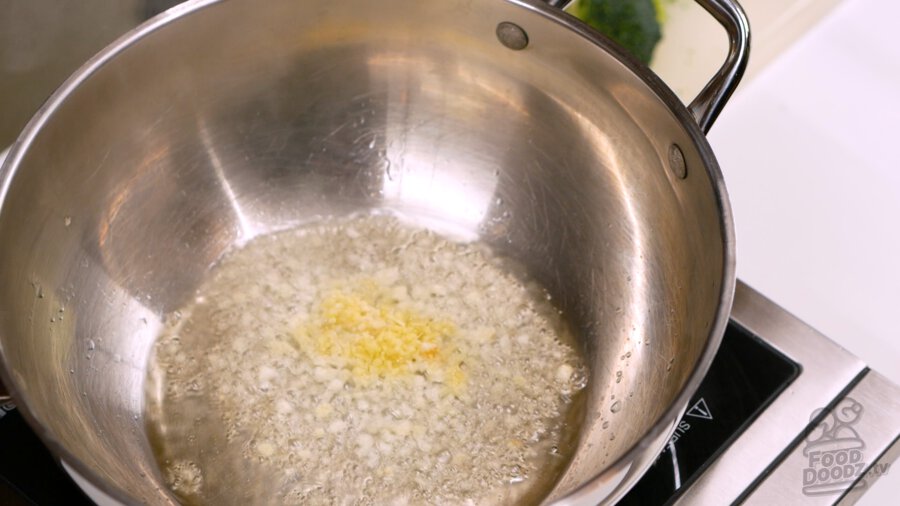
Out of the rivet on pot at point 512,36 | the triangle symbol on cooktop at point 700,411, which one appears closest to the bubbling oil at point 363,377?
the triangle symbol on cooktop at point 700,411

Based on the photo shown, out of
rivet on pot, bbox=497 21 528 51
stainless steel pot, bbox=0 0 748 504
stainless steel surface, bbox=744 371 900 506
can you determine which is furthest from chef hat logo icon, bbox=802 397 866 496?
rivet on pot, bbox=497 21 528 51

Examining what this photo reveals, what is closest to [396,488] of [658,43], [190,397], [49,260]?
[190,397]

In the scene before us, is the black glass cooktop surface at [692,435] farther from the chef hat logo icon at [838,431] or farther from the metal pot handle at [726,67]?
the metal pot handle at [726,67]

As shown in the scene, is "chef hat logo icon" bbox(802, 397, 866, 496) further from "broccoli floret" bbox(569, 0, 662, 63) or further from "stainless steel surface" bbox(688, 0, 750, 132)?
"broccoli floret" bbox(569, 0, 662, 63)

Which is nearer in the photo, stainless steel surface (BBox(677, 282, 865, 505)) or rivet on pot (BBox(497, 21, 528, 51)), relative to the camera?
stainless steel surface (BBox(677, 282, 865, 505))

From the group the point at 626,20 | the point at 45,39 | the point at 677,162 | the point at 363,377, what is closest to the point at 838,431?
the point at 677,162

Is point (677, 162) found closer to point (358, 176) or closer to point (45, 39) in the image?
point (358, 176)
